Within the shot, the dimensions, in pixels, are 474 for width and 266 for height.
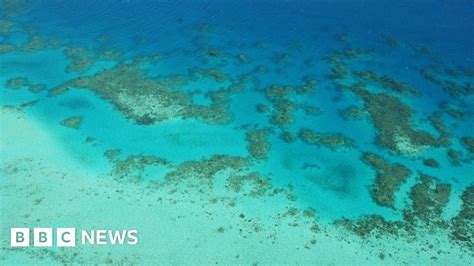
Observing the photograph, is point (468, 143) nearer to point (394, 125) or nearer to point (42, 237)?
point (394, 125)

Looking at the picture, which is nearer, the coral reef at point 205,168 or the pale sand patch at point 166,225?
the pale sand patch at point 166,225

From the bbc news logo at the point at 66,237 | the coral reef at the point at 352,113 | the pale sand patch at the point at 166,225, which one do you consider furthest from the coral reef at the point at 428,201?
the bbc news logo at the point at 66,237

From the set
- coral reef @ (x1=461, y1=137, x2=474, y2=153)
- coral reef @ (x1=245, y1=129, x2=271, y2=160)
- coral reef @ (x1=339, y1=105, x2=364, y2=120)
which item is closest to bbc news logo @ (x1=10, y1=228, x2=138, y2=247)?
coral reef @ (x1=245, y1=129, x2=271, y2=160)

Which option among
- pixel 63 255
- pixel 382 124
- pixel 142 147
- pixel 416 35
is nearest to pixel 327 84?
pixel 382 124

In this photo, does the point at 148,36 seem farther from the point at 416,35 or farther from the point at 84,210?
the point at 416,35

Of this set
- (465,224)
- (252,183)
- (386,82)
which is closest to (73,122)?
(252,183)

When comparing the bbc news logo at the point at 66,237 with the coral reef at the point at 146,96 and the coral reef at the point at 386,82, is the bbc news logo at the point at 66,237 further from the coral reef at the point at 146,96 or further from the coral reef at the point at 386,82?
the coral reef at the point at 386,82

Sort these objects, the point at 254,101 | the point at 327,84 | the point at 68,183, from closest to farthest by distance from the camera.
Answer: the point at 68,183 → the point at 254,101 → the point at 327,84
